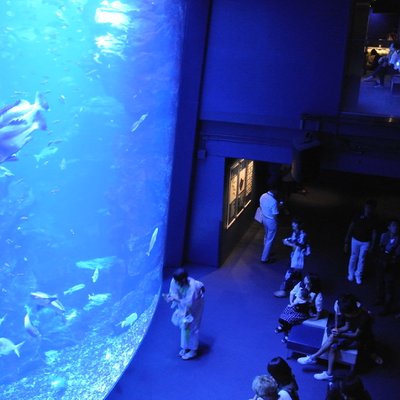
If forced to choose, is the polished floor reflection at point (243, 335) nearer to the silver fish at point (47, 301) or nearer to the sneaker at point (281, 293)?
the sneaker at point (281, 293)

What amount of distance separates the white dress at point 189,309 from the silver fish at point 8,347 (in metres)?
2.08

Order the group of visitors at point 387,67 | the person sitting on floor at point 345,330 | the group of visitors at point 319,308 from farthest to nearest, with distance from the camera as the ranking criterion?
1. the group of visitors at point 387,67
2. the person sitting on floor at point 345,330
3. the group of visitors at point 319,308

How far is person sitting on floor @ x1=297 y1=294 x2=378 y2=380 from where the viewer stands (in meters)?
6.88

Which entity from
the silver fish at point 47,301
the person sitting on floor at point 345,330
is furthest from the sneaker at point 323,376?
the silver fish at point 47,301

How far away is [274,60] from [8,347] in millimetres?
5886

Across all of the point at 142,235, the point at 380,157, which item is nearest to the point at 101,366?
the point at 142,235

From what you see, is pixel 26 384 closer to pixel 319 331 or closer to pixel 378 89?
pixel 319 331

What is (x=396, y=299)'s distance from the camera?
30.0 feet

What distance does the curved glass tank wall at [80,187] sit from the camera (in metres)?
7.14

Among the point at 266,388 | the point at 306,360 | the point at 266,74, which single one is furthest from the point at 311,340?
the point at 266,74

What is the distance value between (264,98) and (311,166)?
164 cm

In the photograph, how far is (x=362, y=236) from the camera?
30.1ft

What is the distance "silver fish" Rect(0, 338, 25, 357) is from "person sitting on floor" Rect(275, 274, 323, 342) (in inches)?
143

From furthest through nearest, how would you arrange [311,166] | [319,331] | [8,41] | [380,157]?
[380,157], [311,166], [319,331], [8,41]
